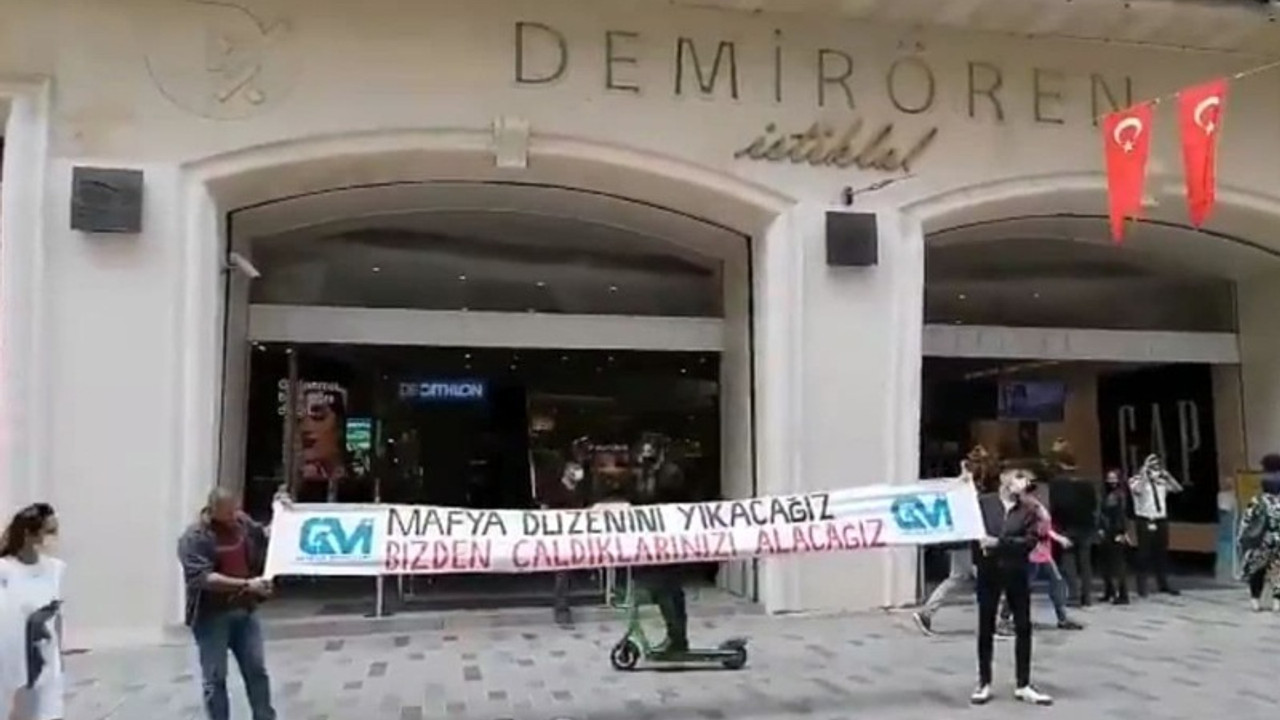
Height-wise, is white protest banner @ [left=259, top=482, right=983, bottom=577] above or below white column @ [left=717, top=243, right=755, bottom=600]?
below

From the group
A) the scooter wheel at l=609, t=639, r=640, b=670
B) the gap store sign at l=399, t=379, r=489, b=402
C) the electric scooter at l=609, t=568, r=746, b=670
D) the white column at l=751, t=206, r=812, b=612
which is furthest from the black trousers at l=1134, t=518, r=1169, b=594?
the gap store sign at l=399, t=379, r=489, b=402

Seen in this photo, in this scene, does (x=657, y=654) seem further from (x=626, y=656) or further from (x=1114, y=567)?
(x=1114, y=567)

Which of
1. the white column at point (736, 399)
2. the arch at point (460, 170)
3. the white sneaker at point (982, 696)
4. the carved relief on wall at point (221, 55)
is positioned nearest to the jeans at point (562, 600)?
the white column at point (736, 399)

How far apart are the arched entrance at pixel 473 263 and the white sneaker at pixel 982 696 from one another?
471 cm

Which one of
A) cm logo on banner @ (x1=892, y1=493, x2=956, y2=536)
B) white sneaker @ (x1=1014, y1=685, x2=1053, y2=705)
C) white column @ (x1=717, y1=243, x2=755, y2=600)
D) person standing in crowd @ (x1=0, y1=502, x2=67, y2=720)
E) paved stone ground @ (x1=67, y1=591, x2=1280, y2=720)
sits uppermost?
white column @ (x1=717, y1=243, x2=755, y2=600)

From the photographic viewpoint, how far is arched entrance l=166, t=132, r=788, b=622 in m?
12.0

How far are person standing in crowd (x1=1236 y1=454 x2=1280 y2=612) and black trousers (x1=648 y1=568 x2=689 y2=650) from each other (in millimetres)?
6917

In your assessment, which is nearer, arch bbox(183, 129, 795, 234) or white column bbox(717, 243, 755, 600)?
arch bbox(183, 129, 795, 234)

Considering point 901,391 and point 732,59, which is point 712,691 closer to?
point 901,391

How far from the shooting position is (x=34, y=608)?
5.43m

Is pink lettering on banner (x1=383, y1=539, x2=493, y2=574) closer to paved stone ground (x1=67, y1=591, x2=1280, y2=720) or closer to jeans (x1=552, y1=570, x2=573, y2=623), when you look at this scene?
paved stone ground (x1=67, y1=591, x2=1280, y2=720)

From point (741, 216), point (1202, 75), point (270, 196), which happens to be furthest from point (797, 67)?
point (270, 196)

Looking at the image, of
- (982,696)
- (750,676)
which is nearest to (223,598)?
(750,676)

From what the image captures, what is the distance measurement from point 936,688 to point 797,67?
690cm
